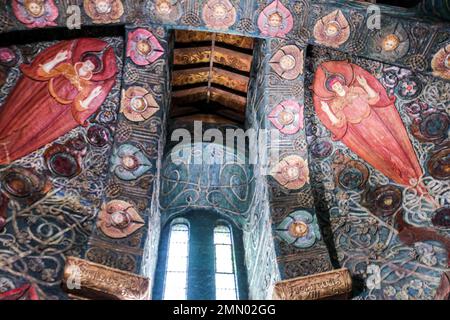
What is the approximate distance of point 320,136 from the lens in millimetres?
9227

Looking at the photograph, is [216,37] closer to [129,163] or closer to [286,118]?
[286,118]

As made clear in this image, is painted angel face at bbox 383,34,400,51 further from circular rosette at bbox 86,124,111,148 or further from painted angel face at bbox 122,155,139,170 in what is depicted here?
circular rosette at bbox 86,124,111,148

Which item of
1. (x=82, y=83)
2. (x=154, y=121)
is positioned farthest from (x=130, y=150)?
(x=82, y=83)

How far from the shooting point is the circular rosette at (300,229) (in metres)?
7.96

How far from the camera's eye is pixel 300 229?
8.08 metres

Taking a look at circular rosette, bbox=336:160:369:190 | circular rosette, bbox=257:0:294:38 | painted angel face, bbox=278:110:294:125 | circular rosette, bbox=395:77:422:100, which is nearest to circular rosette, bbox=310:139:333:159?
circular rosette, bbox=336:160:369:190

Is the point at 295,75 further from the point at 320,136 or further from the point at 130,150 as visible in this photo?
the point at 130,150

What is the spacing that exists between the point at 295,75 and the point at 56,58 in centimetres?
389

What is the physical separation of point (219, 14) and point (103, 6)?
6.04 feet

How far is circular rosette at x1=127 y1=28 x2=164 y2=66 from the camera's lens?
8.95 metres

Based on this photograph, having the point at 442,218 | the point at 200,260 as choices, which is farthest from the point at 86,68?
the point at 442,218

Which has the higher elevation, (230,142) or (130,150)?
(230,142)
